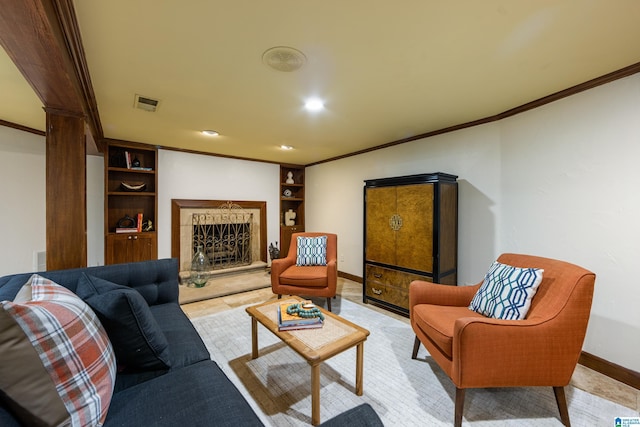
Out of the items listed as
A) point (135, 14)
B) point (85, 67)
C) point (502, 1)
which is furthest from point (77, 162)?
point (502, 1)

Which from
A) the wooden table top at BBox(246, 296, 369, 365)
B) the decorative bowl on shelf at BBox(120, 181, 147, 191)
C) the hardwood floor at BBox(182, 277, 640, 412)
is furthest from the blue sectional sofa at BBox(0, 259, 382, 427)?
the decorative bowl on shelf at BBox(120, 181, 147, 191)

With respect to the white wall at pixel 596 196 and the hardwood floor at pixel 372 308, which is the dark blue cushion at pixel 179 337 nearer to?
the hardwood floor at pixel 372 308

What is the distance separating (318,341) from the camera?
1.62 metres

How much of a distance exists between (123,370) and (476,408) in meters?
1.96

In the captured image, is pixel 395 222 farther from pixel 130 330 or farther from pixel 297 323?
pixel 130 330

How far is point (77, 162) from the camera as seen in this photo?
6.63ft

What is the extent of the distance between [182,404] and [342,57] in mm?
1956

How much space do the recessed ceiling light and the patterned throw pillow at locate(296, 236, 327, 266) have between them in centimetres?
165

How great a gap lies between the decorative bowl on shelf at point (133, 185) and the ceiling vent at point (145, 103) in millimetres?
1781

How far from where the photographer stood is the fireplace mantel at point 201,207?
13.7 ft

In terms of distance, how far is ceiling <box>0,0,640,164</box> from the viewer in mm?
1301

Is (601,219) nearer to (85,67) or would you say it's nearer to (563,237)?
(563,237)

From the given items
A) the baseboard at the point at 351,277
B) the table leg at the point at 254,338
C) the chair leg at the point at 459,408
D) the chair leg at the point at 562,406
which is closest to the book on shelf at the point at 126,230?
the table leg at the point at 254,338

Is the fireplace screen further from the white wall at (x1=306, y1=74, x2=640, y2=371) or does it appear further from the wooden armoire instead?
the white wall at (x1=306, y1=74, x2=640, y2=371)
